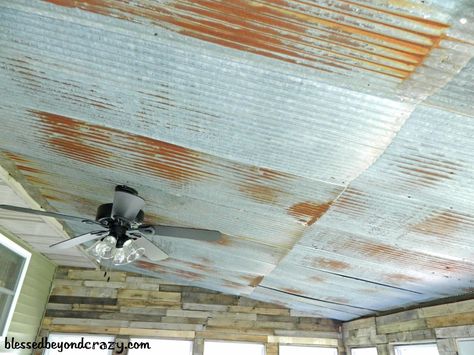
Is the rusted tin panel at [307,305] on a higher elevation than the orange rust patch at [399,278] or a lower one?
higher

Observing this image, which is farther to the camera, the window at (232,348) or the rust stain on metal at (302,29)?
the window at (232,348)

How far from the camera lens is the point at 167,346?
492 centimetres

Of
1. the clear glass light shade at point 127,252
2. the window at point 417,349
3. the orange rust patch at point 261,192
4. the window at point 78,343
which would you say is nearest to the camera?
the orange rust patch at point 261,192

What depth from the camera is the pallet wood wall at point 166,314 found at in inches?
195

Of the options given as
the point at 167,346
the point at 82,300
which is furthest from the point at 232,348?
the point at 82,300

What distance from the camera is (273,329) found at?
16.9ft

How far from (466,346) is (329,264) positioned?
149 centimetres

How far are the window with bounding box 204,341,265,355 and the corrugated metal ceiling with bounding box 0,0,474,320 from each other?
10.4 ft

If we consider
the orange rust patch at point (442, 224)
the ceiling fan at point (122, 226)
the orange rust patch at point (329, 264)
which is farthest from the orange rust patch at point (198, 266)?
the orange rust patch at point (442, 224)

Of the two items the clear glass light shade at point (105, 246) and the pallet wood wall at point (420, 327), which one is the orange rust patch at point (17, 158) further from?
the pallet wood wall at point (420, 327)

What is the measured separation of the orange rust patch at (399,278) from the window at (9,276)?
13.1 feet

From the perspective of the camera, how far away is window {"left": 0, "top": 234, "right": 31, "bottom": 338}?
13.2 feet

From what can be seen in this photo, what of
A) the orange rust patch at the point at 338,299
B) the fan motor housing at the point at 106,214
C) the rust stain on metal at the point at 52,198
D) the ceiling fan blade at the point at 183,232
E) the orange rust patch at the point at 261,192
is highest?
the rust stain on metal at the point at 52,198

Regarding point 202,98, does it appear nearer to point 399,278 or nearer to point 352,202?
point 352,202
